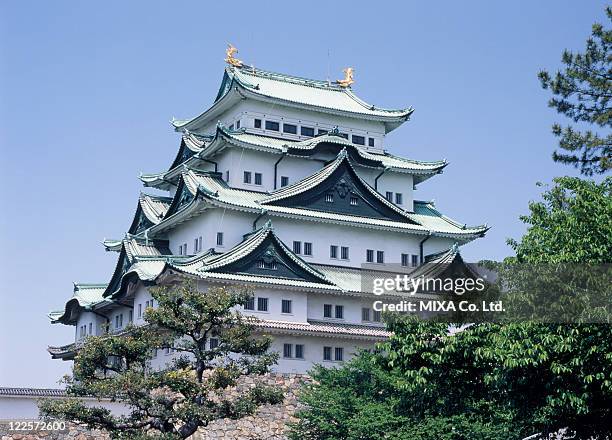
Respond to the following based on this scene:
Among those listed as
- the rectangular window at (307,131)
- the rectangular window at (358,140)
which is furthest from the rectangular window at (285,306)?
the rectangular window at (358,140)

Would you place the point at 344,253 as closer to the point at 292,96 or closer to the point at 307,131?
the point at 307,131

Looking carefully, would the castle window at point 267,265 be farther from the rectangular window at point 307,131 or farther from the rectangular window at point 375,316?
the rectangular window at point 307,131

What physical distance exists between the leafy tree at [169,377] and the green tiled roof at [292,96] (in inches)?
820

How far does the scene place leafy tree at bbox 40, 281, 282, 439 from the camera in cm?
2695

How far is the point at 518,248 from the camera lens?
842 inches

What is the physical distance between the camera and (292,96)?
163 feet

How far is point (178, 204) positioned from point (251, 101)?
22.6 feet

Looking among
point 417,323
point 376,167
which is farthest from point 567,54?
point 376,167

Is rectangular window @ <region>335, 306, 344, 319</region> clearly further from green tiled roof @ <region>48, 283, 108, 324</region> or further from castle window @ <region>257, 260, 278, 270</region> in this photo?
green tiled roof @ <region>48, 283, 108, 324</region>

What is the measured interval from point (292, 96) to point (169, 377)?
2579 cm

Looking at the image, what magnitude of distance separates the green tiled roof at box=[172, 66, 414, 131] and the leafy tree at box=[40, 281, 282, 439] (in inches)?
820

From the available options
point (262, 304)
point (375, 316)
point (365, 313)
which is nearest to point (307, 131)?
point (365, 313)

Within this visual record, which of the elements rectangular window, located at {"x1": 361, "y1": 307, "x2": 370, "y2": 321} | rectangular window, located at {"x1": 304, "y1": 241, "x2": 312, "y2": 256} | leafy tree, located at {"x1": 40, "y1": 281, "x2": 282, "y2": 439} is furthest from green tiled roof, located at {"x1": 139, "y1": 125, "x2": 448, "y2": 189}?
leafy tree, located at {"x1": 40, "y1": 281, "x2": 282, "y2": 439}

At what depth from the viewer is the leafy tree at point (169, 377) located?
2695cm
